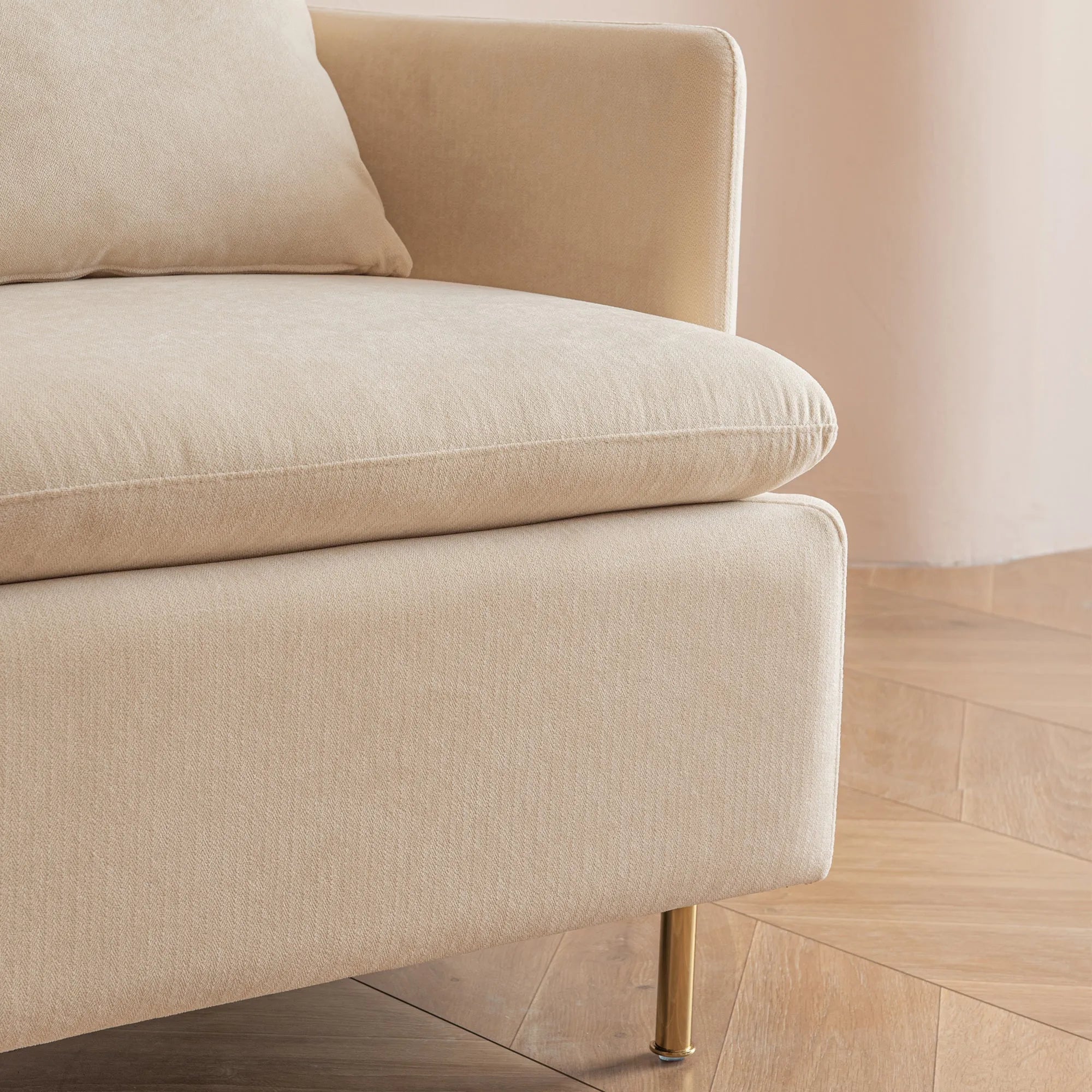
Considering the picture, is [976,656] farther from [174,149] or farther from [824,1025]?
[174,149]

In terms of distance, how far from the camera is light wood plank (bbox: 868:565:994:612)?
2092mm

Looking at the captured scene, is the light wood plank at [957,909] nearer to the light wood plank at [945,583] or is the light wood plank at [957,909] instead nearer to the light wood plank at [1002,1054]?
the light wood plank at [1002,1054]

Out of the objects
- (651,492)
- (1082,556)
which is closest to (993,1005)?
(651,492)

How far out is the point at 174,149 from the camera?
3.81ft

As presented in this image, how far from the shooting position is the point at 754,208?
222 cm

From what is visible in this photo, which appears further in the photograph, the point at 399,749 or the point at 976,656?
the point at 976,656

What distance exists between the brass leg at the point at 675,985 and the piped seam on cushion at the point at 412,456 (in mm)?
320

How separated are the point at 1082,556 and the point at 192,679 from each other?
1793 mm

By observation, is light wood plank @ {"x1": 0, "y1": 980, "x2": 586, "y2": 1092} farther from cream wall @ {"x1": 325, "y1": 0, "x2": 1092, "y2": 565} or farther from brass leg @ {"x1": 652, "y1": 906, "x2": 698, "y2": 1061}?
cream wall @ {"x1": 325, "y1": 0, "x2": 1092, "y2": 565}

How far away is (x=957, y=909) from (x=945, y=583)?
979 millimetres

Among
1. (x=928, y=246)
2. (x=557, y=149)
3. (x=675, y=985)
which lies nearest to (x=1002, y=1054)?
(x=675, y=985)

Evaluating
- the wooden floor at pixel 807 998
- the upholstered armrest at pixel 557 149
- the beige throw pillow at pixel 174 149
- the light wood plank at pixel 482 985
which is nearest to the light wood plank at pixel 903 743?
the wooden floor at pixel 807 998

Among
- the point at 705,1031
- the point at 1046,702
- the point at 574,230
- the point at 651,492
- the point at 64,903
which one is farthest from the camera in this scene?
the point at 1046,702

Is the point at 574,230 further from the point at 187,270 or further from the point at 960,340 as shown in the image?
the point at 960,340
